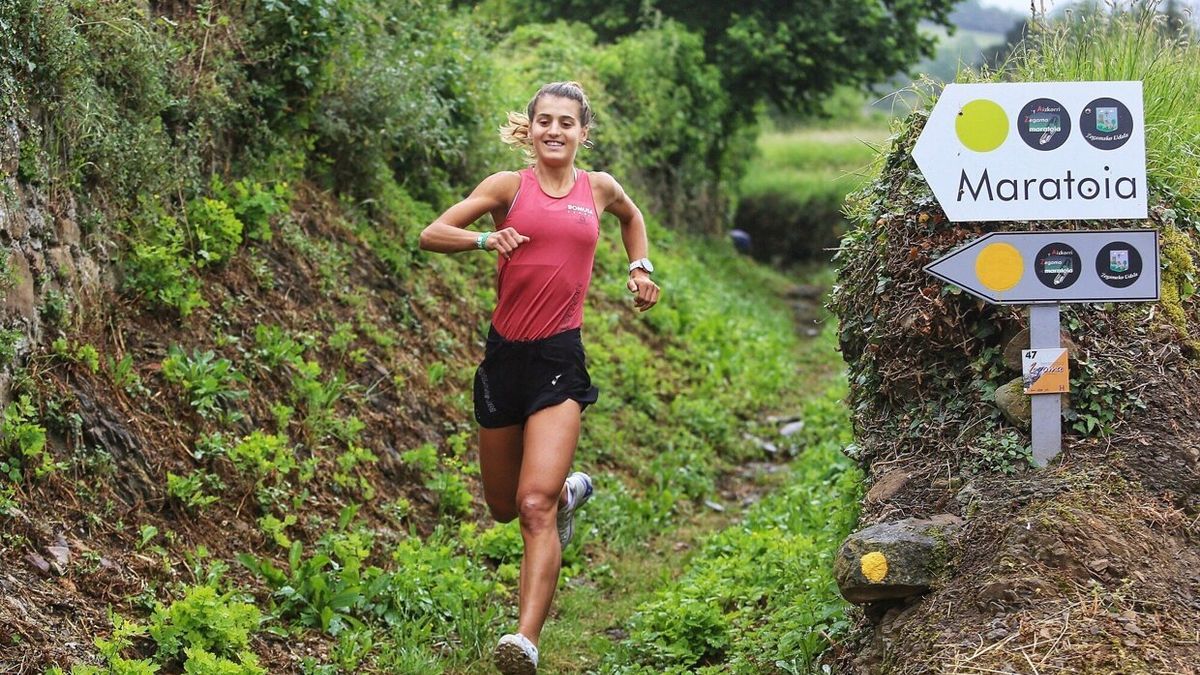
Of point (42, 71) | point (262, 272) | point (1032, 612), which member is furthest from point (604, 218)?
point (1032, 612)

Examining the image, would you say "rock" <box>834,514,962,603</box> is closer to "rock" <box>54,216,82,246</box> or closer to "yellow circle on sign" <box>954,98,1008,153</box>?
"yellow circle on sign" <box>954,98,1008,153</box>

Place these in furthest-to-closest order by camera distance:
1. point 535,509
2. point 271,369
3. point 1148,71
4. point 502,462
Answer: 1. point 271,369
2. point 1148,71
3. point 502,462
4. point 535,509

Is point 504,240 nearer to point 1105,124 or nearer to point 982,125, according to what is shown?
point 982,125

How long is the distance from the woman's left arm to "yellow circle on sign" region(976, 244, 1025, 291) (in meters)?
1.32

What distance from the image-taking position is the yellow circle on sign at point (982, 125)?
4.60 m

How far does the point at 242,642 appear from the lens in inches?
194

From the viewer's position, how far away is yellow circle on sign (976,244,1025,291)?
446 centimetres

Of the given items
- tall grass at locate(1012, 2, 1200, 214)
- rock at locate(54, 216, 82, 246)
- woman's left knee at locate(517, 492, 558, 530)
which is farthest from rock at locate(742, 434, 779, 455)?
rock at locate(54, 216, 82, 246)

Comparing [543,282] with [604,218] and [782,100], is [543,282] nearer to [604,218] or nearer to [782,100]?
[604,218]

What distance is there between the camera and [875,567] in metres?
4.21

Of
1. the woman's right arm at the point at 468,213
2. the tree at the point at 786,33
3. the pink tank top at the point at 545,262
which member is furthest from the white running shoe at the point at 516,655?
the tree at the point at 786,33

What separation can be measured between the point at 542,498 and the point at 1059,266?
211 centimetres

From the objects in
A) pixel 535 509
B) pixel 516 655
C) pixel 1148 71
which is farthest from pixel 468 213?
pixel 1148 71

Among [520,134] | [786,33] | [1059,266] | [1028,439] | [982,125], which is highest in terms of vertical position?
[786,33]
